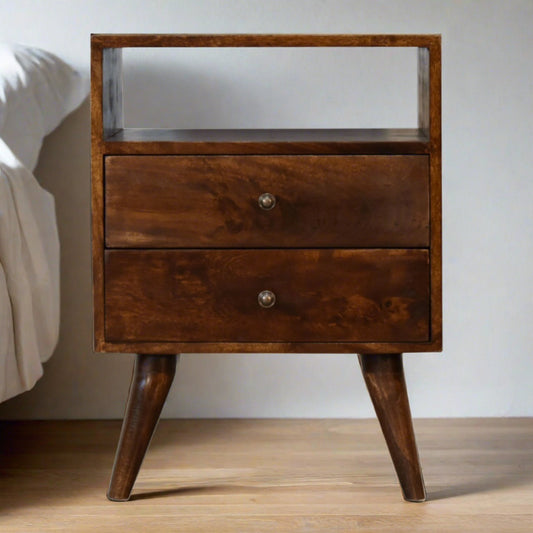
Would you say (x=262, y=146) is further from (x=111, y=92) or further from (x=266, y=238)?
(x=111, y=92)

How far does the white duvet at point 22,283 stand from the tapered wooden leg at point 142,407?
0.16 m

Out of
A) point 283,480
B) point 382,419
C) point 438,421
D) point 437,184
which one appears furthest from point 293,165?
point 438,421

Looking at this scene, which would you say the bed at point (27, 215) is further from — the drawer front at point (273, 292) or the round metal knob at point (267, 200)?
the round metal knob at point (267, 200)

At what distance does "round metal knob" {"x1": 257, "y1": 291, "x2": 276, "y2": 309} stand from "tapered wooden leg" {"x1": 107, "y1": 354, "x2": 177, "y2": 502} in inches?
6.3

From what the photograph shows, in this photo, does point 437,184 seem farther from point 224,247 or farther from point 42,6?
point 42,6

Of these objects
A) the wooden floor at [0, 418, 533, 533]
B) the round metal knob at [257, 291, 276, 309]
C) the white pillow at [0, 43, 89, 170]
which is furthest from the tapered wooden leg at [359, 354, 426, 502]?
the white pillow at [0, 43, 89, 170]

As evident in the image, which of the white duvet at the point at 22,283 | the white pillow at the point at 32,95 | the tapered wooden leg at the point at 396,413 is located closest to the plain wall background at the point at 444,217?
the white pillow at the point at 32,95

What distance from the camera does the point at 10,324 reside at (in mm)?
1228

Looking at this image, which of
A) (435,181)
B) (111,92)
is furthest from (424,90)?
(111,92)

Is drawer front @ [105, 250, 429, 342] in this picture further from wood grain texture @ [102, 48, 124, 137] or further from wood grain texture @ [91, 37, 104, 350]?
wood grain texture @ [102, 48, 124, 137]

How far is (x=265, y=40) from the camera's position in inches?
44.3

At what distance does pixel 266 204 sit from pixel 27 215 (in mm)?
380

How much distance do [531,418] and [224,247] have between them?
0.80m

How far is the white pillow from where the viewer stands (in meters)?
1.43
